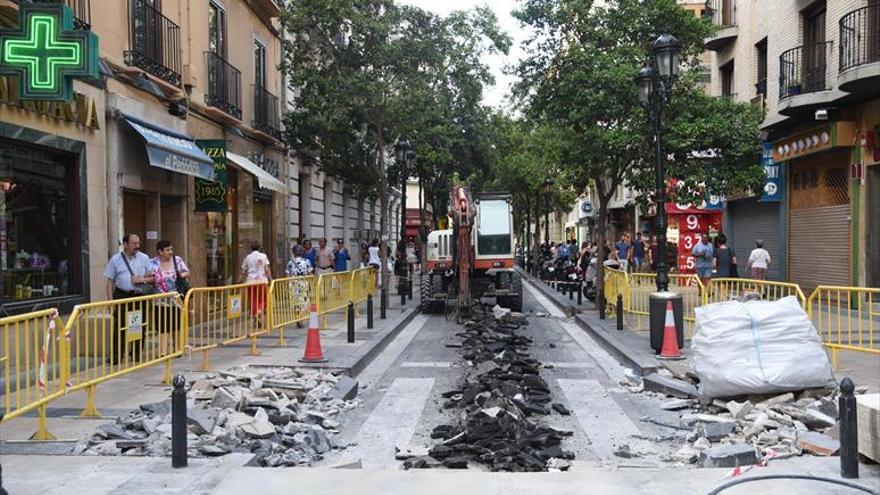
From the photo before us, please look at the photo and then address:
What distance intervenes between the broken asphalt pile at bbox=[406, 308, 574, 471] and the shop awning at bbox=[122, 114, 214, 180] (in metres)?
6.11

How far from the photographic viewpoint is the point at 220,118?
17.1 metres

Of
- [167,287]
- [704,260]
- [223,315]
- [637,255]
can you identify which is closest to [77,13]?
[167,287]

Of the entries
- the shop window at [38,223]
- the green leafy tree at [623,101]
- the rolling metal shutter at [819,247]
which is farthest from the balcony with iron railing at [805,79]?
the shop window at [38,223]

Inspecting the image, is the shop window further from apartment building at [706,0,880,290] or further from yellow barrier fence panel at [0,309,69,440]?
apartment building at [706,0,880,290]

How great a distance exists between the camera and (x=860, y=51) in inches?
656

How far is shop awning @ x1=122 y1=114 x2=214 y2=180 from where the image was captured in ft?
40.9

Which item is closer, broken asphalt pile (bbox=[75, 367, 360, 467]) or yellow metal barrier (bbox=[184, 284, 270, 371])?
broken asphalt pile (bbox=[75, 367, 360, 467])

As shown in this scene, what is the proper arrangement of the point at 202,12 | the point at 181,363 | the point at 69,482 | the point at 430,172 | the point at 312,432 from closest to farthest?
the point at 69,482, the point at 312,432, the point at 181,363, the point at 202,12, the point at 430,172

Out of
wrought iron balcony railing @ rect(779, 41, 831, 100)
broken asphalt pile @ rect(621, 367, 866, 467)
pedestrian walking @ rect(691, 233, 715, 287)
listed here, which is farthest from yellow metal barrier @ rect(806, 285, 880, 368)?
wrought iron balcony railing @ rect(779, 41, 831, 100)

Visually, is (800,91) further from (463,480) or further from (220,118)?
(463,480)

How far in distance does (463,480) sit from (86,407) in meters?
4.31

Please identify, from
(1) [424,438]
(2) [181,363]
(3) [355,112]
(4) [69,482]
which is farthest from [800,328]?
(3) [355,112]

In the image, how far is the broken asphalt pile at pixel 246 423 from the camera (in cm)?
634

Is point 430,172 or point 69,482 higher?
point 430,172
